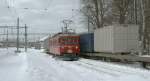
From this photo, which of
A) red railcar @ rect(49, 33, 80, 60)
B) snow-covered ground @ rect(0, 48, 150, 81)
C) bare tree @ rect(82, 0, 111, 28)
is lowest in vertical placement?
snow-covered ground @ rect(0, 48, 150, 81)

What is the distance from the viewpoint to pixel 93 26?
6053 centimetres

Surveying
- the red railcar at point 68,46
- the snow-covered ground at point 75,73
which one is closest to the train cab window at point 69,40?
the red railcar at point 68,46

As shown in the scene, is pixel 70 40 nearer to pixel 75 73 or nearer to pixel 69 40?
pixel 69 40

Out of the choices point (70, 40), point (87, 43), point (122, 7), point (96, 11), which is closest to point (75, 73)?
point (70, 40)

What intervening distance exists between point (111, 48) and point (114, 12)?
2432cm

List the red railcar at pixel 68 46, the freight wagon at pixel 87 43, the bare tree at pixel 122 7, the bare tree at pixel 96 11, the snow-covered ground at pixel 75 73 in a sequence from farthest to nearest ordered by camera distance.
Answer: the bare tree at pixel 96 11 → the bare tree at pixel 122 7 → the freight wagon at pixel 87 43 → the red railcar at pixel 68 46 → the snow-covered ground at pixel 75 73

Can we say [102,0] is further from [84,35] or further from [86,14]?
[84,35]

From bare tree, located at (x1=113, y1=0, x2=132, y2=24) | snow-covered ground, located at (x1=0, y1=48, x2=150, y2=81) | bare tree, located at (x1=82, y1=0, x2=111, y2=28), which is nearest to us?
snow-covered ground, located at (x1=0, y1=48, x2=150, y2=81)

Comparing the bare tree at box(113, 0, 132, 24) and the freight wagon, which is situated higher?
the bare tree at box(113, 0, 132, 24)

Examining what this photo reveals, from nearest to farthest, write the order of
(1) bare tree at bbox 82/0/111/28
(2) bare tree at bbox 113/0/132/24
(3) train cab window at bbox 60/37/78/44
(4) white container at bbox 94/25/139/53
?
(4) white container at bbox 94/25/139/53, (3) train cab window at bbox 60/37/78/44, (2) bare tree at bbox 113/0/132/24, (1) bare tree at bbox 82/0/111/28

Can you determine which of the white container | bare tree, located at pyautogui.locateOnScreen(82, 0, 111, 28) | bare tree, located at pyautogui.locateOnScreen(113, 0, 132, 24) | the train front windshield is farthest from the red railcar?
bare tree, located at pyautogui.locateOnScreen(82, 0, 111, 28)

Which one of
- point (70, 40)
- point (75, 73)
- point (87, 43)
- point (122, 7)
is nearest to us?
point (75, 73)

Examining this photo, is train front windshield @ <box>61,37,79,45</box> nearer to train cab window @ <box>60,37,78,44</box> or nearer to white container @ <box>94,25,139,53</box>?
train cab window @ <box>60,37,78,44</box>

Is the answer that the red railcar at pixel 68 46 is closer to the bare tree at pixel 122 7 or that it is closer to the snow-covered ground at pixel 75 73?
the snow-covered ground at pixel 75 73
